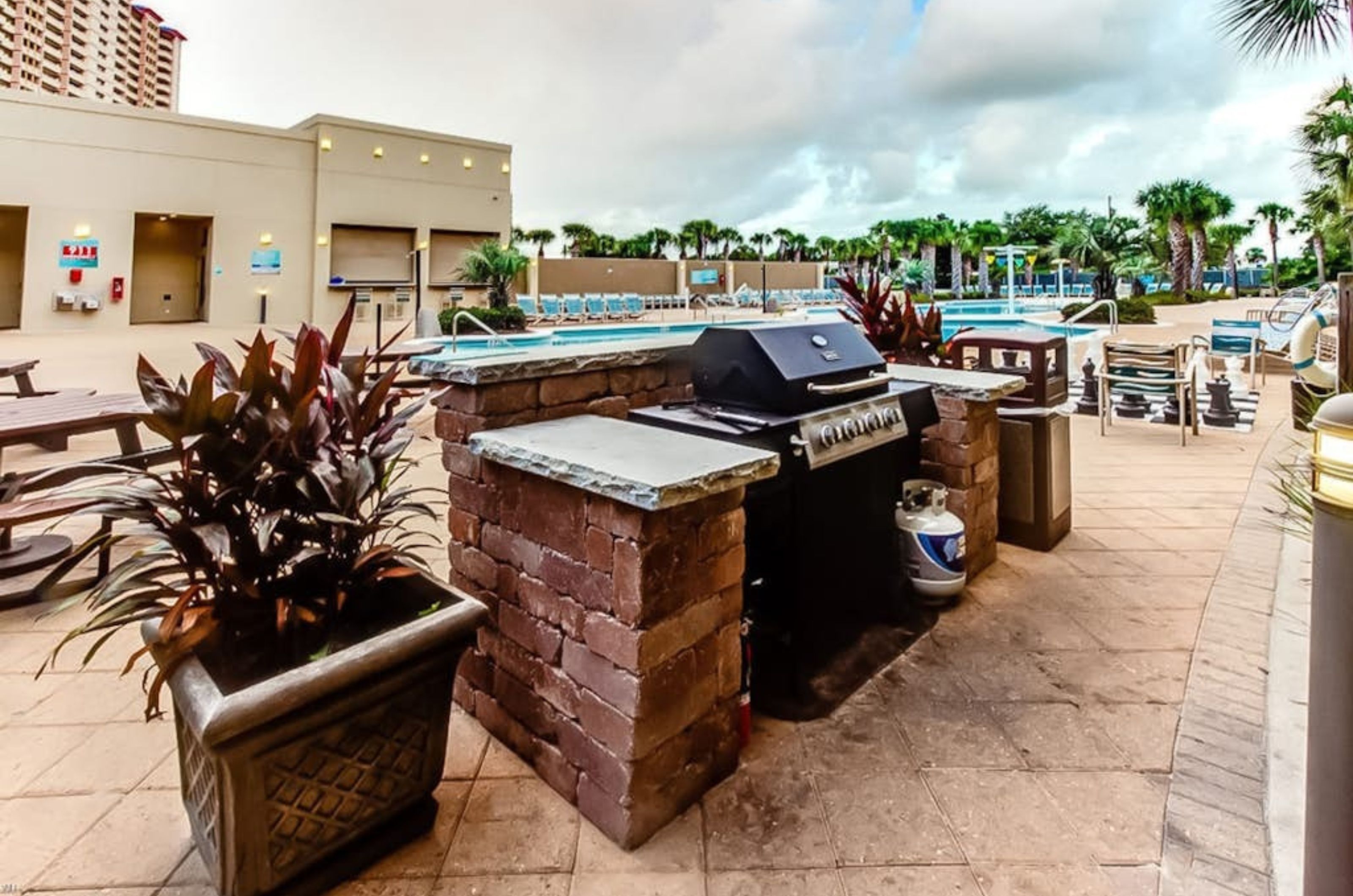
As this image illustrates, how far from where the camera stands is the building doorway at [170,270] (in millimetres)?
16516

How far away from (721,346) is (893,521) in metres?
0.93

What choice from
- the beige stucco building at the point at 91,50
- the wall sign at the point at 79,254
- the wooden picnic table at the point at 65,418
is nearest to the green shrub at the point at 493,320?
the wall sign at the point at 79,254

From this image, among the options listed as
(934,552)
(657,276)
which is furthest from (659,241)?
(934,552)

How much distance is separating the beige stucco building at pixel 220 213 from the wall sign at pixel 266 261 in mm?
24

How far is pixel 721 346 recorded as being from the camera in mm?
1866

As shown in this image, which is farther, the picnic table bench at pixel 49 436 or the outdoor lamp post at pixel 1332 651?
the picnic table bench at pixel 49 436

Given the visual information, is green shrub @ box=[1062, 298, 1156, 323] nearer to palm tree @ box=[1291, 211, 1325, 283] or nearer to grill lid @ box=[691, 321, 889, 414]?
palm tree @ box=[1291, 211, 1325, 283]

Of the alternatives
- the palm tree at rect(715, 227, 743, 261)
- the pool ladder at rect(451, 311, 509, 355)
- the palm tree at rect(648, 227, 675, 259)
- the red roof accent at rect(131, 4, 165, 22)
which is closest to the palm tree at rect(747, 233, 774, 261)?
the palm tree at rect(715, 227, 743, 261)

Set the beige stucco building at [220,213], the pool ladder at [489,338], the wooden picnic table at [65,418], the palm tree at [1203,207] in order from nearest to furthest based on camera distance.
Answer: the wooden picnic table at [65,418], the pool ladder at [489,338], the beige stucco building at [220,213], the palm tree at [1203,207]

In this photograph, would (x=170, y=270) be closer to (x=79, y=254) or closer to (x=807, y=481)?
(x=79, y=254)

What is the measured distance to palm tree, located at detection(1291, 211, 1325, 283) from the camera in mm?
13445

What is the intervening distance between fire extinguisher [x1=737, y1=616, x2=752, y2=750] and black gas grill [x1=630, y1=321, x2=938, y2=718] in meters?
0.08

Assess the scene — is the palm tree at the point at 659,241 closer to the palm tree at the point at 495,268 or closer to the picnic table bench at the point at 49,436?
the palm tree at the point at 495,268

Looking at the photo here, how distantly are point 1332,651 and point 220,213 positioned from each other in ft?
66.2
